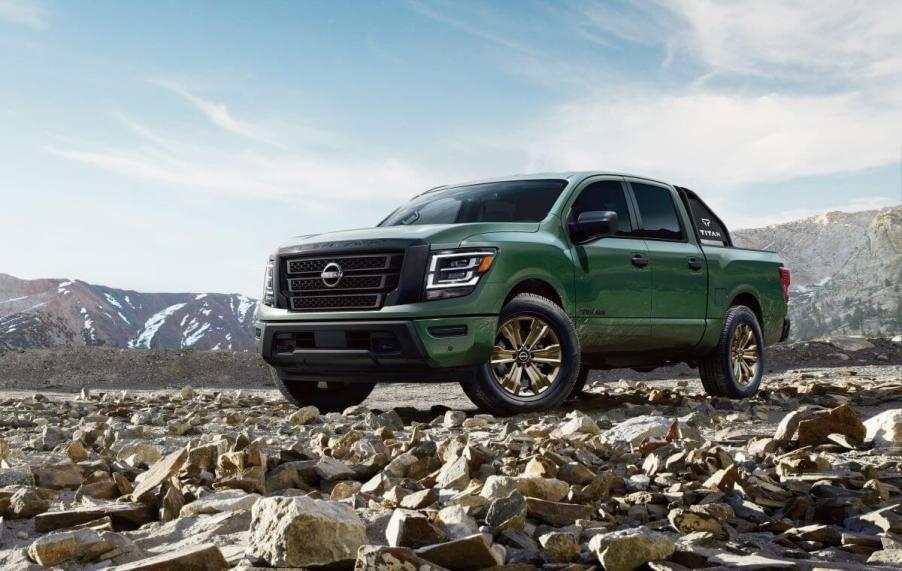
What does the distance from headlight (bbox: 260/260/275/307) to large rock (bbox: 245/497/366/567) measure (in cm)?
466

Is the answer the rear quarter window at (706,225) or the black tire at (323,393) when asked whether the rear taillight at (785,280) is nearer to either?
the rear quarter window at (706,225)

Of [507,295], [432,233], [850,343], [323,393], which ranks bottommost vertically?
[850,343]

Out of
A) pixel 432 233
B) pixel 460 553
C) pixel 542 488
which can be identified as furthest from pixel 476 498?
pixel 432 233

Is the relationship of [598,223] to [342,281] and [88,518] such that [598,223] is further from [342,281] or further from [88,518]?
[88,518]

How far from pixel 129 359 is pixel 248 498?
11785mm

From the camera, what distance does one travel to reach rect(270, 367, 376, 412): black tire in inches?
303

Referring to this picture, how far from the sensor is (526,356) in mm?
6664

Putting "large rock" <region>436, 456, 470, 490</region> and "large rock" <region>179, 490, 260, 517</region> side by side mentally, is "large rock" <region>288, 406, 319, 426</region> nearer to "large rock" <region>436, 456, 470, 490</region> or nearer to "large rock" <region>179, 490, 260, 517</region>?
"large rock" <region>436, 456, 470, 490</region>

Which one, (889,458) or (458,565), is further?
(889,458)

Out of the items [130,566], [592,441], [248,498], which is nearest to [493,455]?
[592,441]

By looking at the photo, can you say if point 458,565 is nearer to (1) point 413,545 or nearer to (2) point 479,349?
(1) point 413,545

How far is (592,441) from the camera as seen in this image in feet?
15.3

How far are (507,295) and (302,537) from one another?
408 cm

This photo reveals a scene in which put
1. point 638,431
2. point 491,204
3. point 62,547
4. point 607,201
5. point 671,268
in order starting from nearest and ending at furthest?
point 62,547 < point 638,431 < point 491,204 < point 607,201 < point 671,268
